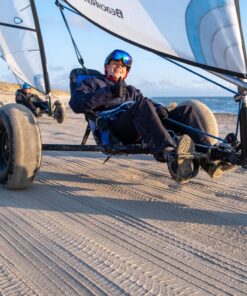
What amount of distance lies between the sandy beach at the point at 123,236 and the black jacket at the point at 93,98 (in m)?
0.68

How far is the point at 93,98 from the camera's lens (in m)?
3.91

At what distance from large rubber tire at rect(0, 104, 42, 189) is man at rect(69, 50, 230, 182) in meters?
0.45

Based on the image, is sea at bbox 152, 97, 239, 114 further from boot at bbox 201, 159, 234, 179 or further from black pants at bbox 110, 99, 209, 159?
boot at bbox 201, 159, 234, 179

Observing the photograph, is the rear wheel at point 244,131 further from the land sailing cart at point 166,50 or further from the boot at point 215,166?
the boot at point 215,166

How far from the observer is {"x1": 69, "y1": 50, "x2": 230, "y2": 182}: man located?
10.5 feet

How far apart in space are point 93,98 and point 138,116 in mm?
528

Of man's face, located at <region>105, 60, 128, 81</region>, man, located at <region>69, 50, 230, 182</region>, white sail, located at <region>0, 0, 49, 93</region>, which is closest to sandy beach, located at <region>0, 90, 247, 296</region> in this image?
man, located at <region>69, 50, 230, 182</region>

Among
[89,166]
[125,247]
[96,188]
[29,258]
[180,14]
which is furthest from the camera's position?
[89,166]

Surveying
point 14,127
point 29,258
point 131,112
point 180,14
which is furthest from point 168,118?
point 29,258

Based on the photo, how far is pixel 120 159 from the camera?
5629mm

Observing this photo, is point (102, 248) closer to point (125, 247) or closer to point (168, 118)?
point (125, 247)

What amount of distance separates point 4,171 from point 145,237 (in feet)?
5.38

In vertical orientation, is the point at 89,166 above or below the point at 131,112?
below

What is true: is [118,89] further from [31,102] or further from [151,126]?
[31,102]
